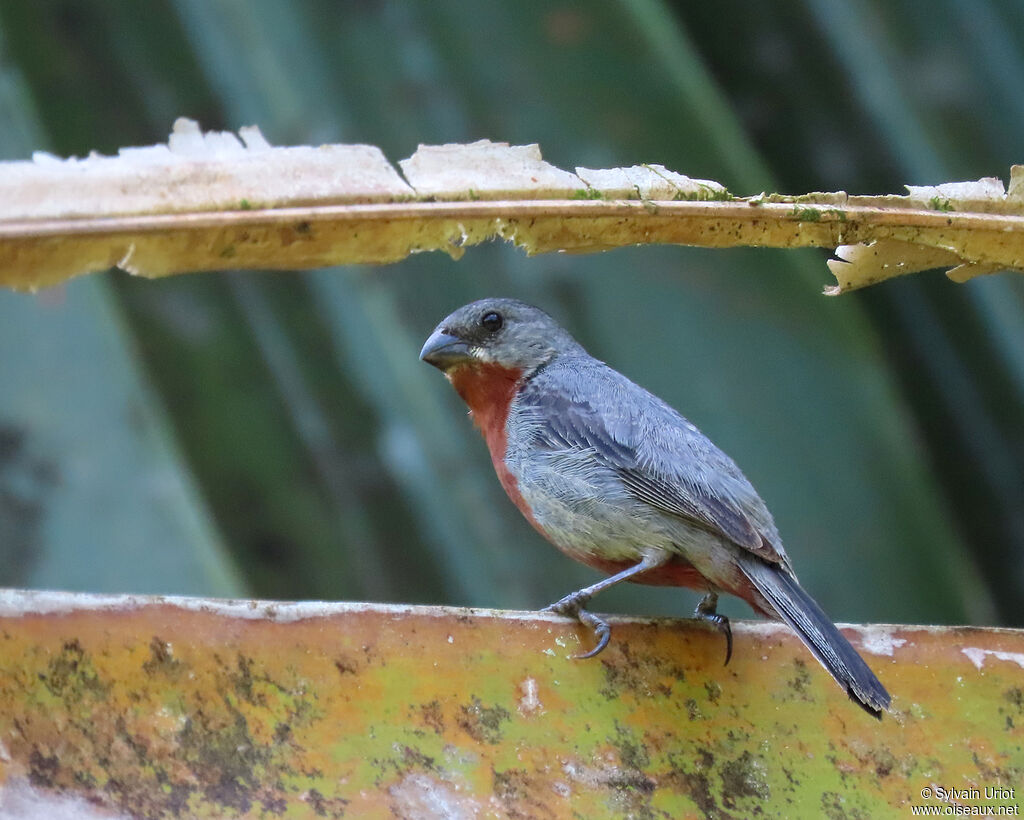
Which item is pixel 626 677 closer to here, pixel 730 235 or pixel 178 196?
pixel 730 235

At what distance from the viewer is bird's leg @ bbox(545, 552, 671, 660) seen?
183 centimetres

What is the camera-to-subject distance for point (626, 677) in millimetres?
1789

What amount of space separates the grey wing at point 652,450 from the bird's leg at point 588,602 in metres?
0.12

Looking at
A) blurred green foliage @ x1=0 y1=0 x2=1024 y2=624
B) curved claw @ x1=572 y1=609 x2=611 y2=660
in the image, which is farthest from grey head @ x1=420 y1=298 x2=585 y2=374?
curved claw @ x1=572 y1=609 x2=611 y2=660

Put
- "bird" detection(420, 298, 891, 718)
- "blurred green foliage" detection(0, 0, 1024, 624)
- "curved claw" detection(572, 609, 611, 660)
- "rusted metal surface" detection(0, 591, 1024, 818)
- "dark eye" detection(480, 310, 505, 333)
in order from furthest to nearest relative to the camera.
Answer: "blurred green foliage" detection(0, 0, 1024, 624) → "dark eye" detection(480, 310, 505, 333) → "bird" detection(420, 298, 891, 718) → "curved claw" detection(572, 609, 611, 660) → "rusted metal surface" detection(0, 591, 1024, 818)

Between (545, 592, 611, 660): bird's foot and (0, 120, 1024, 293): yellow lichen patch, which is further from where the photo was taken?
(545, 592, 611, 660): bird's foot

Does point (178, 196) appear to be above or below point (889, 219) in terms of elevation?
above

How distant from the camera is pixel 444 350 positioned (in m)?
2.77

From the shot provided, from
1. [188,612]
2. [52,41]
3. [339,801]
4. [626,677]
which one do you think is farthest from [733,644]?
[52,41]

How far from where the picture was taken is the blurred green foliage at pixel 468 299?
3287 millimetres

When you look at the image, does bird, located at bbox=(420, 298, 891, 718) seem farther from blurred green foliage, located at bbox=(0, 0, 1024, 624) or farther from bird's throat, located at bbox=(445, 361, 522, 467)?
blurred green foliage, located at bbox=(0, 0, 1024, 624)

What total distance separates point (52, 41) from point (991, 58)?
3.00m

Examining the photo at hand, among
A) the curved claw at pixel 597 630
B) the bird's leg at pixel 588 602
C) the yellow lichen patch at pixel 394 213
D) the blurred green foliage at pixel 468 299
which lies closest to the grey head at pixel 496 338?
the blurred green foliage at pixel 468 299

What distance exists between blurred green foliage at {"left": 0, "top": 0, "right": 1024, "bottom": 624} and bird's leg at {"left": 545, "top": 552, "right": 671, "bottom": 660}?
0.98 metres
